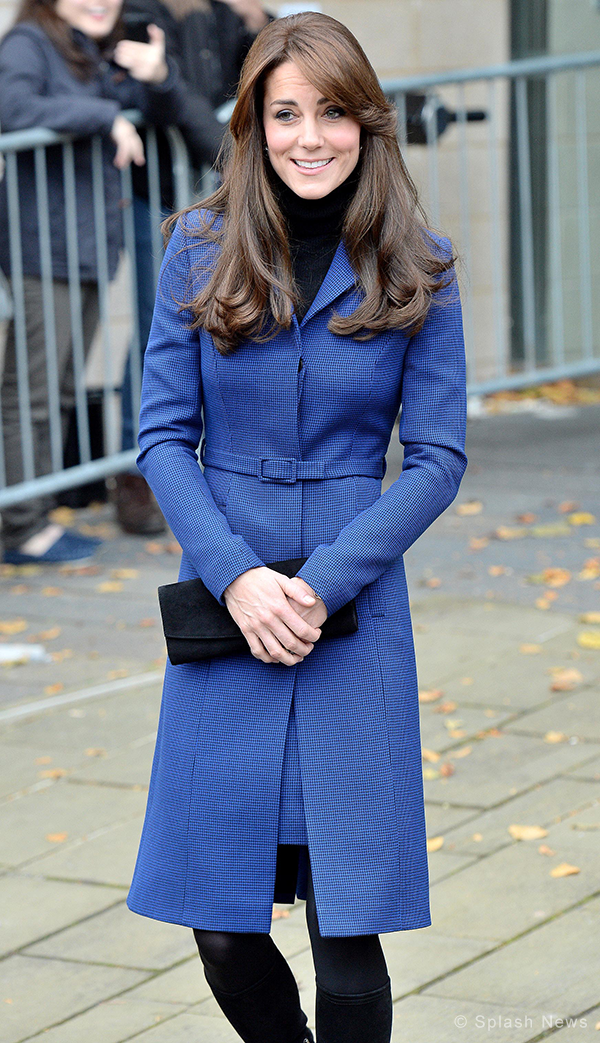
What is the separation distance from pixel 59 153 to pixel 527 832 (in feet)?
12.5

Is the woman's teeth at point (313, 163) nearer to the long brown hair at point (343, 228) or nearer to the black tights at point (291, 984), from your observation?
the long brown hair at point (343, 228)

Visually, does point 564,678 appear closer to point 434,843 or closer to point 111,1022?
point 434,843

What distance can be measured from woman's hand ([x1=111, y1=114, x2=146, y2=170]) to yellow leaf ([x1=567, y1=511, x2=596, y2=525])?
245 centimetres

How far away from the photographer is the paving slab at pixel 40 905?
11.6ft

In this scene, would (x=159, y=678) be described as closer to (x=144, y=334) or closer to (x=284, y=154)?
(x=144, y=334)

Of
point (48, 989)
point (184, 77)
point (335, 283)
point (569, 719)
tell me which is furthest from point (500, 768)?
point (184, 77)

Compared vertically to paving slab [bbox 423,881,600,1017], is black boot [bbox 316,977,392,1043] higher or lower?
higher

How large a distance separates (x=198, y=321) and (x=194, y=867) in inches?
35.9

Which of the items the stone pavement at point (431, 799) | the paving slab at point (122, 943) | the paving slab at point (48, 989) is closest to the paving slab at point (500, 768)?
the stone pavement at point (431, 799)

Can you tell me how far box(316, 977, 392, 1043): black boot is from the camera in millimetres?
2543

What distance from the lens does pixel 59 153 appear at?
6453mm

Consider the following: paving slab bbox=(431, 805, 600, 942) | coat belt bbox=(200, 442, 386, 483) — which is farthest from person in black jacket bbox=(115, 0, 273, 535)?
coat belt bbox=(200, 442, 386, 483)

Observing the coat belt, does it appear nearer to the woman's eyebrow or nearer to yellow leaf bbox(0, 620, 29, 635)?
the woman's eyebrow

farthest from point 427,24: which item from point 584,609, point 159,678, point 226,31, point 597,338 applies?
point 159,678
